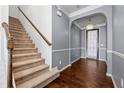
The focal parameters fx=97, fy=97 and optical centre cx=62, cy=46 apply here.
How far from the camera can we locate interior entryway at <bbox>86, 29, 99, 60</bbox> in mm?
6883

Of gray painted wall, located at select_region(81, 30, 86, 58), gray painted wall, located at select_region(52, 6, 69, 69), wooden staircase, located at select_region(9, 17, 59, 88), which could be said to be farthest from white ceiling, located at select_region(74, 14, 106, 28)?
wooden staircase, located at select_region(9, 17, 59, 88)

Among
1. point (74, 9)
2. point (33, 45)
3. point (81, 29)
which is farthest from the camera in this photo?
point (81, 29)

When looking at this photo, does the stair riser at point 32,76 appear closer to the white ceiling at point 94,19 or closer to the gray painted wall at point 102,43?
the white ceiling at point 94,19

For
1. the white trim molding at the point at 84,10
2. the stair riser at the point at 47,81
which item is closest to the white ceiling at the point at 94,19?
the white trim molding at the point at 84,10

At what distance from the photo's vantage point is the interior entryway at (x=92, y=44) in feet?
22.6

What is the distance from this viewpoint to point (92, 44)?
718cm

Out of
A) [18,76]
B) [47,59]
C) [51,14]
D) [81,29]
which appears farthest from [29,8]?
[81,29]

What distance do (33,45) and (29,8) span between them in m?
1.62

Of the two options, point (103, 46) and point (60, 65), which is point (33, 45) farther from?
point (103, 46)

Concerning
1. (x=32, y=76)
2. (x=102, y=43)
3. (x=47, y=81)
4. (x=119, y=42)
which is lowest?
(x=47, y=81)

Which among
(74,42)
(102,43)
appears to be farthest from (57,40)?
(102,43)

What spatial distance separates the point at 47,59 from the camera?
3172 millimetres

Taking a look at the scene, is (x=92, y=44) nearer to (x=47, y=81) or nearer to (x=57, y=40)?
(x=57, y=40)

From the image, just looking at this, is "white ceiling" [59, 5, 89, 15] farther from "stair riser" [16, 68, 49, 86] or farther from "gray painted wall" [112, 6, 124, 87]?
"stair riser" [16, 68, 49, 86]
